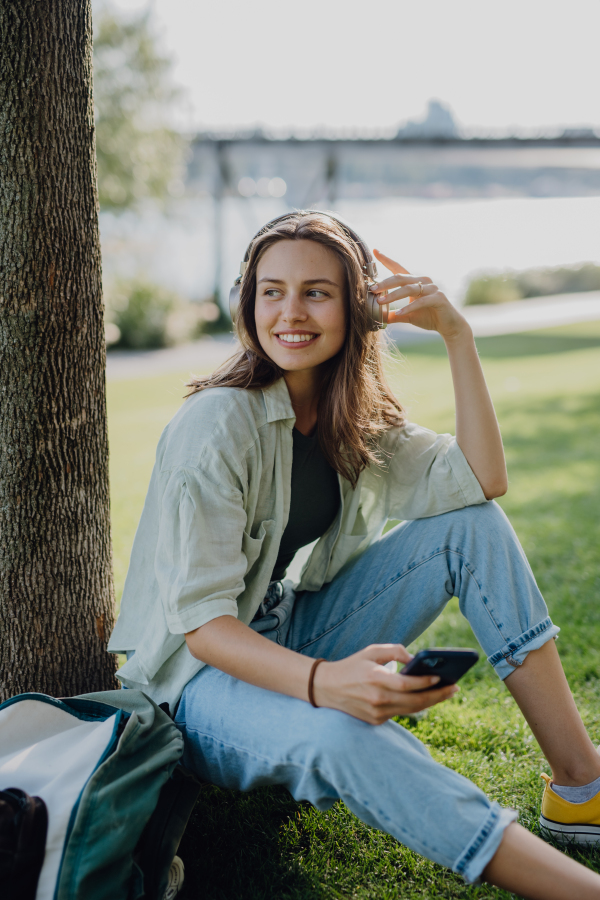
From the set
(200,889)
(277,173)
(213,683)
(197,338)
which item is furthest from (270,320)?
(277,173)

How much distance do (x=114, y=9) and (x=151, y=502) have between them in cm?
1691

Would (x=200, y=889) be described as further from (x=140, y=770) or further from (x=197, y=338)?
(x=197, y=338)

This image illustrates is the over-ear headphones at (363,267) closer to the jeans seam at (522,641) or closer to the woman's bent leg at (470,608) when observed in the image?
the woman's bent leg at (470,608)

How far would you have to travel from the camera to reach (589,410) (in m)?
7.91

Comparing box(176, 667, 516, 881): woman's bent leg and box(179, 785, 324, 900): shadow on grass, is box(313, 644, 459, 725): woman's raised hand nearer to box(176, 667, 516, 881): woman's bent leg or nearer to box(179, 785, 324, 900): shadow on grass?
box(176, 667, 516, 881): woman's bent leg

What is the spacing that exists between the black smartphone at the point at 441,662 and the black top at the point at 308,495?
0.66 meters

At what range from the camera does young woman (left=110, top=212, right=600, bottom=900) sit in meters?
1.35

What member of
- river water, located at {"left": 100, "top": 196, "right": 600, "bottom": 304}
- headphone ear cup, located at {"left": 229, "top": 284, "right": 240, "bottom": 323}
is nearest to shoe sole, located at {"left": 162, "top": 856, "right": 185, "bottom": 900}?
headphone ear cup, located at {"left": 229, "top": 284, "right": 240, "bottom": 323}

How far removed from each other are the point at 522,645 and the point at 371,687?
60cm

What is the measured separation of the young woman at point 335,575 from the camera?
4.44 ft

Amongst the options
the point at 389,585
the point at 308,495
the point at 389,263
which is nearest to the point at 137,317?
the point at 389,263

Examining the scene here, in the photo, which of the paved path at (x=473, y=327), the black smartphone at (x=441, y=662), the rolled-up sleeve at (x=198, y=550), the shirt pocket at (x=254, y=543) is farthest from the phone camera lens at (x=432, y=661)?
the paved path at (x=473, y=327)

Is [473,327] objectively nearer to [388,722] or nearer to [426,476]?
[426,476]

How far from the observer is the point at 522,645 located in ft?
5.80
